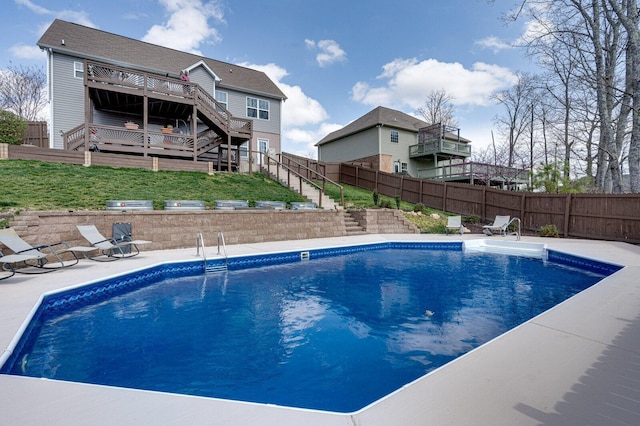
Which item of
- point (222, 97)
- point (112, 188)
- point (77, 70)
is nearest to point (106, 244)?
point (112, 188)

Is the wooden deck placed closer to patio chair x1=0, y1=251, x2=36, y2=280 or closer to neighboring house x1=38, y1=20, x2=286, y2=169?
neighboring house x1=38, y1=20, x2=286, y2=169

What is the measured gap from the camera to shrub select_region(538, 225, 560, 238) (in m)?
A: 13.5

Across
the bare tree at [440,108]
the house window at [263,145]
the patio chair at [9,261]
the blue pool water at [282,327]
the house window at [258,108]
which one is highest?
the bare tree at [440,108]

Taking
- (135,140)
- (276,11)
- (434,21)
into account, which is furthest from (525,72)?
(135,140)

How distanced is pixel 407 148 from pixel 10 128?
27.1m

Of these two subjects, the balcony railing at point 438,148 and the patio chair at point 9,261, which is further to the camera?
the balcony railing at point 438,148

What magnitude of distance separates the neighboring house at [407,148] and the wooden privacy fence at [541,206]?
21.5 feet

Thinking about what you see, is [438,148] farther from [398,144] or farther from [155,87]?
[155,87]

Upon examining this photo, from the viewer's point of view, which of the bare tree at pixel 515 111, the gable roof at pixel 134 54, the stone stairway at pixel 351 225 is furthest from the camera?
the bare tree at pixel 515 111

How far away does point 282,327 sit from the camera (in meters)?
4.64

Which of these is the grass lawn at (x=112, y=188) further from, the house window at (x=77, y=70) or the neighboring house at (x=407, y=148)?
the neighboring house at (x=407, y=148)

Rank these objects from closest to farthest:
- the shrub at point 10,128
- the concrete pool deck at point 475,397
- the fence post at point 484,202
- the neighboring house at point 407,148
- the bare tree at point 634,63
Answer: the concrete pool deck at point 475,397
the bare tree at point 634,63
the shrub at point 10,128
the fence post at point 484,202
the neighboring house at point 407,148

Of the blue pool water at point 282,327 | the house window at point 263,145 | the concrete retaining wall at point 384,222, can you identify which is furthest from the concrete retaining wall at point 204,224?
the house window at point 263,145

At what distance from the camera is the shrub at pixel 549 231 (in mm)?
13461
